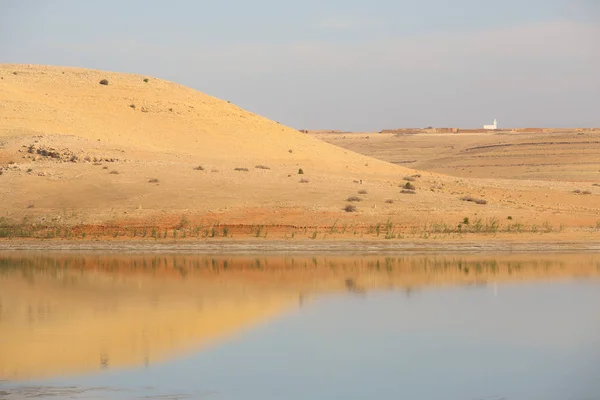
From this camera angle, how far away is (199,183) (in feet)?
150

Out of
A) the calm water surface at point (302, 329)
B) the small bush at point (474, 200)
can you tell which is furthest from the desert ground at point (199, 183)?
the calm water surface at point (302, 329)

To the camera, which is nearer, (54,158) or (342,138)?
(54,158)

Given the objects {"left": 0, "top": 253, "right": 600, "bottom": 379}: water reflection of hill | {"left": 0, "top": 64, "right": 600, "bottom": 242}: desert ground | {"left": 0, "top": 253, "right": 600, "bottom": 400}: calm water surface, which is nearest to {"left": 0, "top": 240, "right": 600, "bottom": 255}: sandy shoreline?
{"left": 0, "top": 64, "right": 600, "bottom": 242}: desert ground

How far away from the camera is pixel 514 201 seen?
4981cm

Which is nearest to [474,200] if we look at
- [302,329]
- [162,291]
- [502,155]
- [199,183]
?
[199,183]

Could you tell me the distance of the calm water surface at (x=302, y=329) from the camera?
14.8 m

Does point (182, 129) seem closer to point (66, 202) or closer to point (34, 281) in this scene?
point (66, 202)

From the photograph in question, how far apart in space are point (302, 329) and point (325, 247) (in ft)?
51.4

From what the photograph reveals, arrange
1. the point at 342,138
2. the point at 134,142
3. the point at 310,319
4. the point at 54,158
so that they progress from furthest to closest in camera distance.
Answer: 1. the point at 342,138
2. the point at 134,142
3. the point at 54,158
4. the point at 310,319

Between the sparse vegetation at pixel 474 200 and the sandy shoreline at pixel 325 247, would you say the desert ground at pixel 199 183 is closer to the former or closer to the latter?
the sparse vegetation at pixel 474 200

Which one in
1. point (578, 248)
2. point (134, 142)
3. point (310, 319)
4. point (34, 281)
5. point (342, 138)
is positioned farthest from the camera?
point (342, 138)

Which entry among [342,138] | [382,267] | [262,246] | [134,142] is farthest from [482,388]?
[342,138]

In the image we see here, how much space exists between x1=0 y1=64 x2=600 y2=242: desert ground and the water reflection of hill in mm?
5339

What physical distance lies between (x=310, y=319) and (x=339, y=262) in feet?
35.1
